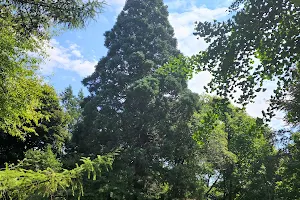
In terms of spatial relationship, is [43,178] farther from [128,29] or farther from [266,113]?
[128,29]

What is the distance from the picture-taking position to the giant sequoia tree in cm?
1278

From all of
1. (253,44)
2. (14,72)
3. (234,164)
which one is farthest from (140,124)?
(253,44)

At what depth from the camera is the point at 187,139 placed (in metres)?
13.6

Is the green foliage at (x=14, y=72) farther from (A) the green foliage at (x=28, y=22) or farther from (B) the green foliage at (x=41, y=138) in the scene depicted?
(B) the green foliage at (x=41, y=138)

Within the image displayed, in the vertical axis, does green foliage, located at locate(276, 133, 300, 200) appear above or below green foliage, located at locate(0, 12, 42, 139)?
above

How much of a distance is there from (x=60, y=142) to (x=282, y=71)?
54.2ft

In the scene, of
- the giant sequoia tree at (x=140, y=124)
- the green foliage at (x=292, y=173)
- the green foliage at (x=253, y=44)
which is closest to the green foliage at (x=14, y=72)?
the green foliage at (x=253, y=44)

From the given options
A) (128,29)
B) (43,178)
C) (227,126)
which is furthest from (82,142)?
(43,178)

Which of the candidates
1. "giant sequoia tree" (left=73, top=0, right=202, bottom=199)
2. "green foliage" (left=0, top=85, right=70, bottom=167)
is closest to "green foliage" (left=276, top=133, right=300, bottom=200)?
"giant sequoia tree" (left=73, top=0, right=202, bottom=199)

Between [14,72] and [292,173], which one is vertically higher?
[292,173]

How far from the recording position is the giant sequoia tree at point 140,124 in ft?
41.9

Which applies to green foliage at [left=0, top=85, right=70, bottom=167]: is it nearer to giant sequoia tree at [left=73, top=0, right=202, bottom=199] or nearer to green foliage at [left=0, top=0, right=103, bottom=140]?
giant sequoia tree at [left=73, top=0, right=202, bottom=199]

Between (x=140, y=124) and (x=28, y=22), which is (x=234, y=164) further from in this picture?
(x=28, y=22)

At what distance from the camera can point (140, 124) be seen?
1376 centimetres
